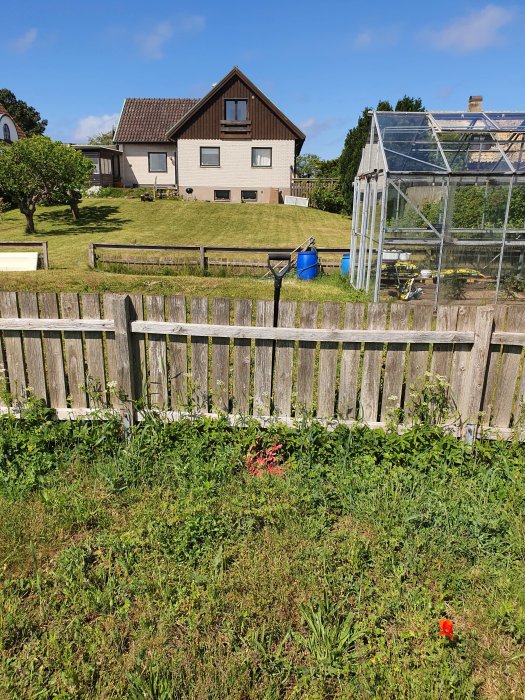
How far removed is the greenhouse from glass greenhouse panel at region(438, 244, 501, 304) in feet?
0.07

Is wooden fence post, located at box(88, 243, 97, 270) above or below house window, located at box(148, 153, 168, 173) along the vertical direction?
below

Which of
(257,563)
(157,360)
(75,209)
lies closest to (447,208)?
(157,360)

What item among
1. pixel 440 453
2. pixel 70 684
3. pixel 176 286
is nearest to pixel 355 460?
pixel 440 453

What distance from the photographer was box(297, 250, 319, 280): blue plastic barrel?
14.9 metres

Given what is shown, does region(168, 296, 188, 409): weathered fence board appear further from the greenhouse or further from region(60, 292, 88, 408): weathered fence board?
the greenhouse

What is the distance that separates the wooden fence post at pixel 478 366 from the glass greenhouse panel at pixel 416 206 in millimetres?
7316

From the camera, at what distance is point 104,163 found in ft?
121

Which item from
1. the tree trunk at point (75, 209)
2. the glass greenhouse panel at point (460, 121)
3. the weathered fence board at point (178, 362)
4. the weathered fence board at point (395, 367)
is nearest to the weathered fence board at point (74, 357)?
the weathered fence board at point (178, 362)

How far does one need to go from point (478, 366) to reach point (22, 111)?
3113 inches

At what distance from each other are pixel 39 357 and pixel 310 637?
11.0 feet

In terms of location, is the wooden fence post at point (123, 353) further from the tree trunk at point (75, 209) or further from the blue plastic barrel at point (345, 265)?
the tree trunk at point (75, 209)

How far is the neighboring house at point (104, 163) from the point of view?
35250 millimetres

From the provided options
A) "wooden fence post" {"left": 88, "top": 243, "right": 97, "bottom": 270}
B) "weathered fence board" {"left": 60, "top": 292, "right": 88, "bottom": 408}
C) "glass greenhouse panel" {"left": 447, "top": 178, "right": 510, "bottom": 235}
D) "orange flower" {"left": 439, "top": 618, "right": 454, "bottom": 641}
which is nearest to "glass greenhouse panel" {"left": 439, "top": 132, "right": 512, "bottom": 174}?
"glass greenhouse panel" {"left": 447, "top": 178, "right": 510, "bottom": 235}

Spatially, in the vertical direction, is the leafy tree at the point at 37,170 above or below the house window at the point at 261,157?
below
